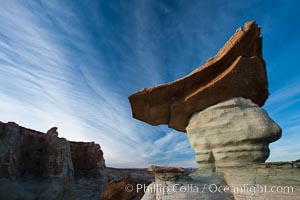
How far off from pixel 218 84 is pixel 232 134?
55.0 inches

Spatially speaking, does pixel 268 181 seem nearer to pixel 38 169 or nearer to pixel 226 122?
pixel 226 122

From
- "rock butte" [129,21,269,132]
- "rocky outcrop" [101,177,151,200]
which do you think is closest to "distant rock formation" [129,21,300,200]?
"rock butte" [129,21,269,132]

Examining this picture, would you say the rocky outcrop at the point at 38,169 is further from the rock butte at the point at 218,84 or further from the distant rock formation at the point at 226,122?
the distant rock formation at the point at 226,122

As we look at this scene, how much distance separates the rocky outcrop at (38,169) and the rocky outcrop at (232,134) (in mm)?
34331

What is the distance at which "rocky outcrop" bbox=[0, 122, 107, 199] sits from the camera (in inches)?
1234

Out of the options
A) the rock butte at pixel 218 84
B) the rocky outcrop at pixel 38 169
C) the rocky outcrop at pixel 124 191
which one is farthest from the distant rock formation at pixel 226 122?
the rocky outcrop at pixel 38 169

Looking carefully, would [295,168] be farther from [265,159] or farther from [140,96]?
[140,96]

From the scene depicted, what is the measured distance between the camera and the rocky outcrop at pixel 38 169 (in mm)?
31341

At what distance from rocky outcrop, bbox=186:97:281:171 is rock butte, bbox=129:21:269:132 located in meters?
0.39

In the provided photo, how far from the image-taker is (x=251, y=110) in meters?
5.24

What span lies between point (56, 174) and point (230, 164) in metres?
36.6

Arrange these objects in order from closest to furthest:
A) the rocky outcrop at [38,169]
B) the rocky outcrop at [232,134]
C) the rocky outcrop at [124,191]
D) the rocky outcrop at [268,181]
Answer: the rocky outcrop at [268,181] < the rocky outcrop at [232,134] < the rocky outcrop at [124,191] < the rocky outcrop at [38,169]

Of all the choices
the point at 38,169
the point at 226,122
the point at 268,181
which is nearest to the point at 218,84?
the point at 226,122

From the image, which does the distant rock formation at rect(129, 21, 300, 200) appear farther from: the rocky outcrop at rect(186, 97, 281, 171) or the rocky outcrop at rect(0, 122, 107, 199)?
the rocky outcrop at rect(0, 122, 107, 199)
